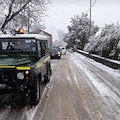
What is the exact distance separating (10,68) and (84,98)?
2.82 metres

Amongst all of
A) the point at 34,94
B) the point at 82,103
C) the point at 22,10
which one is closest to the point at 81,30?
the point at 22,10

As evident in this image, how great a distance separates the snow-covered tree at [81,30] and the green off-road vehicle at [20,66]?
130ft

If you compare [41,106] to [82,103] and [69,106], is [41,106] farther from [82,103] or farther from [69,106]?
[82,103]

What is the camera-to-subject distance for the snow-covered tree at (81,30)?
46906 mm

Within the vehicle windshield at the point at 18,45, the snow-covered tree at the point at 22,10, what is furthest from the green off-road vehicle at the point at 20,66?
the snow-covered tree at the point at 22,10

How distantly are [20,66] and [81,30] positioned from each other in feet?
140

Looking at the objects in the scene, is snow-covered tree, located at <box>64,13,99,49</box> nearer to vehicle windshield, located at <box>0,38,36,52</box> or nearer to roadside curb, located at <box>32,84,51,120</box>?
roadside curb, located at <box>32,84,51,120</box>

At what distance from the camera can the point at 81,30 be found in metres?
47.3

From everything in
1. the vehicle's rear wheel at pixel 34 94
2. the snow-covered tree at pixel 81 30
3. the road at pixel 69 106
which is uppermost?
the snow-covered tree at pixel 81 30

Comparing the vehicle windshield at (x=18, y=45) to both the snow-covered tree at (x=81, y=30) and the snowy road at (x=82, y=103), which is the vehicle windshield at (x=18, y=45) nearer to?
the snowy road at (x=82, y=103)

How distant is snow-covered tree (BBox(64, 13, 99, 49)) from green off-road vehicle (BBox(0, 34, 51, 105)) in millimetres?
39735

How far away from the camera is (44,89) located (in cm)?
827

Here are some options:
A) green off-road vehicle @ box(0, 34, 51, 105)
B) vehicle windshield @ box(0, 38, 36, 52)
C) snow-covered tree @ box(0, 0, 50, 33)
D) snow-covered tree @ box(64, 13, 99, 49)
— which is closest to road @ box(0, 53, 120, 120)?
green off-road vehicle @ box(0, 34, 51, 105)

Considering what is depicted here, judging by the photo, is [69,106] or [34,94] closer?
[34,94]
